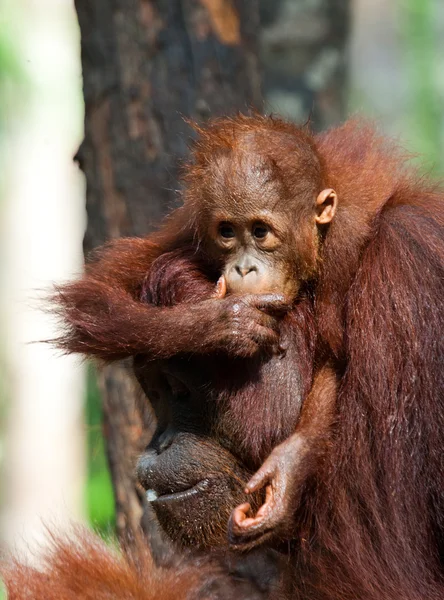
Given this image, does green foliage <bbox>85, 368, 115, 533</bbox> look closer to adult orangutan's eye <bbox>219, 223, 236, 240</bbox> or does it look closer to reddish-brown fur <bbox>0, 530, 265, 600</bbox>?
reddish-brown fur <bbox>0, 530, 265, 600</bbox>

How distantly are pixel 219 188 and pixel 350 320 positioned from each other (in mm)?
596

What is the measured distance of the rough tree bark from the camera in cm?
472

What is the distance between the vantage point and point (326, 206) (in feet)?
10.0

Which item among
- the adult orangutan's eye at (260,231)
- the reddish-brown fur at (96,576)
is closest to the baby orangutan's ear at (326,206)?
A: the adult orangutan's eye at (260,231)

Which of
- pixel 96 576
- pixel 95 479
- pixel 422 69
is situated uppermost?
pixel 422 69

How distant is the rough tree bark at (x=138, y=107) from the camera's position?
15.5ft

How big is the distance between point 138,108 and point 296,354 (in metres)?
2.13

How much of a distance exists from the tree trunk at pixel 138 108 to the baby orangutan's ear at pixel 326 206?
5.57ft

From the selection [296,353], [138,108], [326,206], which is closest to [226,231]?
[326,206]

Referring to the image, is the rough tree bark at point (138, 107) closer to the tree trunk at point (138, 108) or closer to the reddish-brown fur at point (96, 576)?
the tree trunk at point (138, 108)

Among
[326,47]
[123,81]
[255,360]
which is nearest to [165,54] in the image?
[123,81]

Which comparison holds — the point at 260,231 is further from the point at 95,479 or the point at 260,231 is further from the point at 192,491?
the point at 95,479

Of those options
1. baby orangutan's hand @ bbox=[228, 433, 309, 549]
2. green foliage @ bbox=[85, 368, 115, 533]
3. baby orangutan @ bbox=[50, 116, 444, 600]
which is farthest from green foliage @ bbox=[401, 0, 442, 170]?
baby orangutan's hand @ bbox=[228, 433, 309, 549]

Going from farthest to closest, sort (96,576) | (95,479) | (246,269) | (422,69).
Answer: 1. (422,69)
2. (95,479)
3. (96,576)
4. (246,269)
